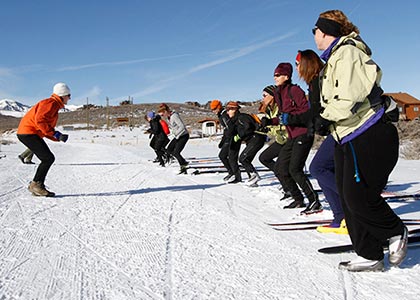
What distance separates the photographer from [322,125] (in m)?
2.81

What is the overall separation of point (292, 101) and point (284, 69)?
465 mm

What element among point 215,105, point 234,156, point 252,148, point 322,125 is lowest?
point 234,156

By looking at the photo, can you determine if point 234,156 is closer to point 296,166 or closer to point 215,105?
point 215,105

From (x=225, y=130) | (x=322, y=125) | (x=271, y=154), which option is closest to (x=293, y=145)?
(x=271, y=154)

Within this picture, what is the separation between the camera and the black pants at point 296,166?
4.89 m

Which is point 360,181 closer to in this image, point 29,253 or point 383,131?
point 383,131

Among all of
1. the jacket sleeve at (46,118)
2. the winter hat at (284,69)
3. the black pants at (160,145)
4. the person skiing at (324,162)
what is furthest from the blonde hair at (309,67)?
the black pants at (160,145)

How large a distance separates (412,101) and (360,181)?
6014 cm

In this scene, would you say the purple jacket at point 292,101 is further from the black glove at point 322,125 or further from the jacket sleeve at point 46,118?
the jacket sleeve at point 46,118

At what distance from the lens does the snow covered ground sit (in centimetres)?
246

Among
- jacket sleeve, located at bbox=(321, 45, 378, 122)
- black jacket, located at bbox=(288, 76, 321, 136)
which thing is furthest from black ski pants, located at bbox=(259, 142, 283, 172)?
jacket sleeve, located at bbox=(321, 45, 378, 122)

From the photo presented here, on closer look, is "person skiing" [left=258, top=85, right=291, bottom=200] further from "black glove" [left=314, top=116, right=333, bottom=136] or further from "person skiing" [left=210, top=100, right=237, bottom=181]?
"black glove" [left=314, top=116, right=333, bottom=136]

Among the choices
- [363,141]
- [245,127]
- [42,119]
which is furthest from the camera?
[245,127]

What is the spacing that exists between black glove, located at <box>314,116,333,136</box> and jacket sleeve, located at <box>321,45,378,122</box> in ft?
0.42
